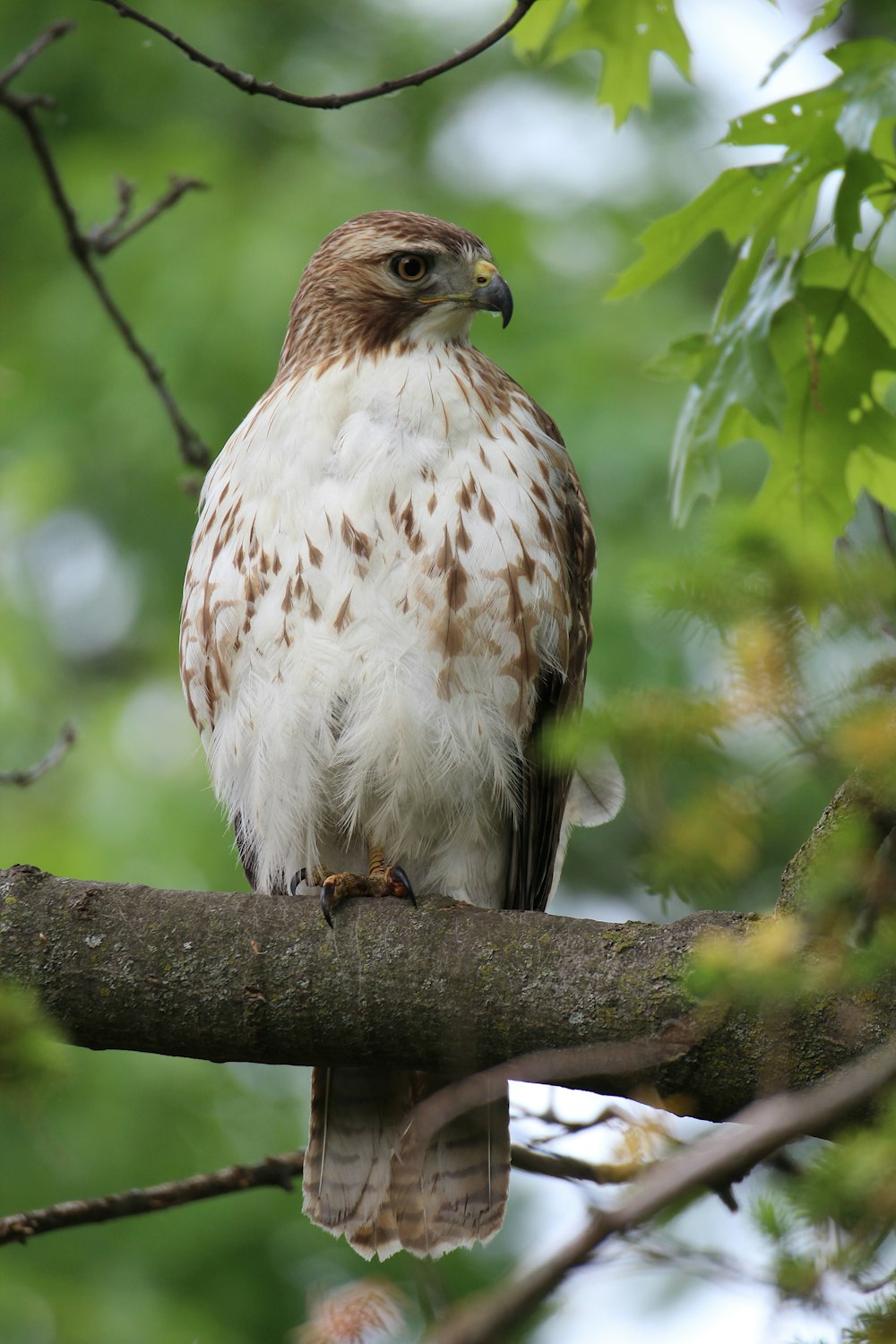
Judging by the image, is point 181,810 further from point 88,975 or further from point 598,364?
point 88,975

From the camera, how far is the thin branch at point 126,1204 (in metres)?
2.93

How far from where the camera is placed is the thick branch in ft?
9.05

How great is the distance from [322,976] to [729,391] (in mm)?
1496

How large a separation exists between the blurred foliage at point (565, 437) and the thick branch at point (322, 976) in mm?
317

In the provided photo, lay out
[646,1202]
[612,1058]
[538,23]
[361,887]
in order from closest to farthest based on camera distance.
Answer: [646,1202] < [612,1058] < [361,887] < [538,23]

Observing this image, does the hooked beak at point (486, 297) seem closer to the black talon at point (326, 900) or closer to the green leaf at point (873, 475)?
the green leaf at point (873, 475)

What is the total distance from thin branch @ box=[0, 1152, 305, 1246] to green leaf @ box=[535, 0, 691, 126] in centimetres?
265

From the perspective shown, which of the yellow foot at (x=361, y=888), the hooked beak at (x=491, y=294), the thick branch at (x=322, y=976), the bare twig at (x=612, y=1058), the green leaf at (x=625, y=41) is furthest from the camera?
the hooked beak at (x=491, y=294)

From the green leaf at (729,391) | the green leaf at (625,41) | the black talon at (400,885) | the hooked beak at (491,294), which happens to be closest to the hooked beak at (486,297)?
the hooked beak at (491,294)

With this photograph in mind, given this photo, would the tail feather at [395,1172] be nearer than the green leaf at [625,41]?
No

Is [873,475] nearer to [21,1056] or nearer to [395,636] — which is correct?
[395,636]

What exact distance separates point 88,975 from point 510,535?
4.60ft

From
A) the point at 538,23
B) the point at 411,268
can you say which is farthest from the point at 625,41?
the point at 411,268

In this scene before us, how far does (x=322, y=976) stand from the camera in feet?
9.66
